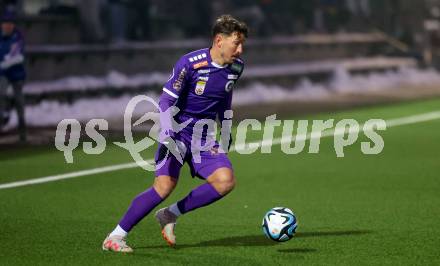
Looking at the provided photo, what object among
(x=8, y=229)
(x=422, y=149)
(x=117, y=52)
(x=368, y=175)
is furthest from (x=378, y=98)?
(x=8, y=229)

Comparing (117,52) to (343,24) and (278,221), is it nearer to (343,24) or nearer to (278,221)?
(343,24)

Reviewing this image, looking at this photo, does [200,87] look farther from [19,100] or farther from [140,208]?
[19,100]

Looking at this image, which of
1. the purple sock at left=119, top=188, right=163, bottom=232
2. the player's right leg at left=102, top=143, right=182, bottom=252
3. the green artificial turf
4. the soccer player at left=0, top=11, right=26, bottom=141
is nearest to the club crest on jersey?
the player's right leg at left=102, top=143, right=182, bottom=252

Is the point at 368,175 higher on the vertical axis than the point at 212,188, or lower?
lower

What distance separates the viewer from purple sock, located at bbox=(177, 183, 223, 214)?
8.30m

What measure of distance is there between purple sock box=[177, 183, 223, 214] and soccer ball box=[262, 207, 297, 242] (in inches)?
18.6

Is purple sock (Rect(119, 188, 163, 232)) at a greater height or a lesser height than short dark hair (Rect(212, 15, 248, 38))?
lesser

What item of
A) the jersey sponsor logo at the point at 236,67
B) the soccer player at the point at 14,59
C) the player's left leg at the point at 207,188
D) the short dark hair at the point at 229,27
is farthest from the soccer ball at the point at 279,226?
the soccer player at the point at 14,59

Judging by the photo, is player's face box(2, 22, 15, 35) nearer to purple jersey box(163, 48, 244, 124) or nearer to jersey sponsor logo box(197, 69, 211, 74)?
purple jersey box(163, 48, 244, 124)

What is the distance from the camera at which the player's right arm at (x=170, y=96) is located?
8203 mm

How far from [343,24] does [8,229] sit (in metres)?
23.9

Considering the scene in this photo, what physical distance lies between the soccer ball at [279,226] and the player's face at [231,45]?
4.35 feet

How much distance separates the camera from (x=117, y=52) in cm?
2347

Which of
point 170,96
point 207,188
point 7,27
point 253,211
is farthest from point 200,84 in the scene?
point 7,27
